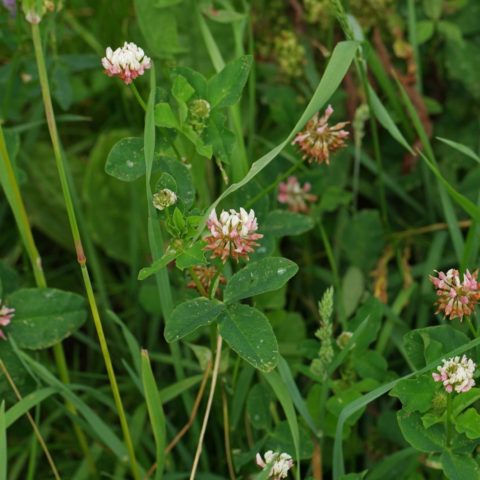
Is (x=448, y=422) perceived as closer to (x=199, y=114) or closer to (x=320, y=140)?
(x=320, y=140)

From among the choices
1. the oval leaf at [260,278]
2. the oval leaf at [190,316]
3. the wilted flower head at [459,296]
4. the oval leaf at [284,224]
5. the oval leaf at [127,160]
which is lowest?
the oval leaf at [284,224]

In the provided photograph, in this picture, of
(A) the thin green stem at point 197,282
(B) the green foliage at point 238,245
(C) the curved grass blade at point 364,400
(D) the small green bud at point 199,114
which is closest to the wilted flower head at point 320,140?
(B) the green foliage at point 238,245

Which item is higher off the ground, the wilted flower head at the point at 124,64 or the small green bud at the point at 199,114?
the wilted flower head at the point at 124,64

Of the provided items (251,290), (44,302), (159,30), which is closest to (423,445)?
(251,290)

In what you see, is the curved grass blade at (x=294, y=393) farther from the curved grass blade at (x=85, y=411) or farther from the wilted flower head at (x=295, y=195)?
the wilted flower head at (x=295, y=195)

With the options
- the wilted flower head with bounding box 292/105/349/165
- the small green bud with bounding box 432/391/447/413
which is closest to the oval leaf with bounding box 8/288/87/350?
the wilted flower head with bounding box 292/105/349/165

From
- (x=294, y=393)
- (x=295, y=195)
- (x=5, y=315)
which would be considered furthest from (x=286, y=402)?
(x=295, y=195)

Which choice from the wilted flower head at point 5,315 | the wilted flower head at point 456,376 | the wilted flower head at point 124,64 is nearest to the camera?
the wilted flower head at point 456,376

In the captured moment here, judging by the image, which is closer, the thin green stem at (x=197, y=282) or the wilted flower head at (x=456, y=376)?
the wilted flower head at (x=456, y=376)
